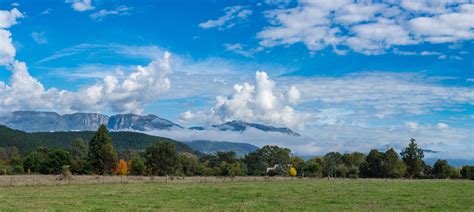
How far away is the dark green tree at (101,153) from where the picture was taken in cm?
8450

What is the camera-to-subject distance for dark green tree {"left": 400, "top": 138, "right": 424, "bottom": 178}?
110750 mm

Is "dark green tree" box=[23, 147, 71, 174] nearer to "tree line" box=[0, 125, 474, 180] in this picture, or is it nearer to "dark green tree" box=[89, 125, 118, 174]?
"tree line" box=[0, 125, 474, 180]

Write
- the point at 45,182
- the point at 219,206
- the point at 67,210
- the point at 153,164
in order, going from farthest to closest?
the point at 153,164, the point at 45,182, the point at 219,206, the point at 67,210

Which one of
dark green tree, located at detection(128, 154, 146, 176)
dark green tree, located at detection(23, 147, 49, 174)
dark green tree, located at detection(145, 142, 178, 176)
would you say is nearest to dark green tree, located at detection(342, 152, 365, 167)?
dark green tree, located at detection(128, 154, 146, 176)

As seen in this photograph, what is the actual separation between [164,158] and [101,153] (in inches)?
459

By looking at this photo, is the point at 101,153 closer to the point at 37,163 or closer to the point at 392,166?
the point at 37,163

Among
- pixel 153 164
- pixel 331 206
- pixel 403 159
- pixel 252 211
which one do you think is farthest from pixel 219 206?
pixel 403 159

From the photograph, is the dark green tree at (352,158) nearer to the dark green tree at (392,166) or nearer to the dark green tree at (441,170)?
the dark green tree at (441,170)

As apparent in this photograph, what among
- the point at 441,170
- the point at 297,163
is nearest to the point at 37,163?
the point at 297,163

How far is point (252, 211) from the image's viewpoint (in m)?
24.5

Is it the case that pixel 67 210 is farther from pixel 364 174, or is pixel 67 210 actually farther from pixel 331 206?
pixel 364 174

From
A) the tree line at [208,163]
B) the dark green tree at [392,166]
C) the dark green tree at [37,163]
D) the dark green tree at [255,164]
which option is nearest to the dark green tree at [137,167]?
the tree line at [208,163]

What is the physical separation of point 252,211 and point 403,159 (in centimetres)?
9635

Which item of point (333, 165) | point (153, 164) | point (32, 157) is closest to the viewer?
point (153, 164)
